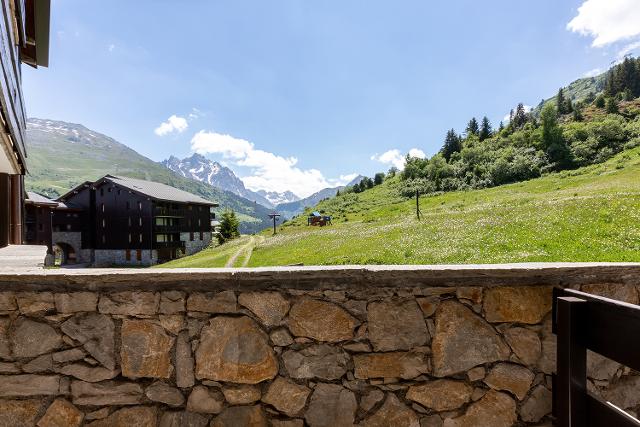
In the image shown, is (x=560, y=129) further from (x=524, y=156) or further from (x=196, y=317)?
(x=196, y=317)

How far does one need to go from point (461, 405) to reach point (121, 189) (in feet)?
202

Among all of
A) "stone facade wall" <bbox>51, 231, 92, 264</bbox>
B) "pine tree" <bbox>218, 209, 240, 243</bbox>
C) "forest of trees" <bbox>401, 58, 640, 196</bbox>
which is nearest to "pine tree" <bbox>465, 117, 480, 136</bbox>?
"forest of trees" <bbox>401, 58, 640, 196</bbox>

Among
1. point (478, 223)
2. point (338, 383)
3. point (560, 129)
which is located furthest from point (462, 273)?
point (560, 129)

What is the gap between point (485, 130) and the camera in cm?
11775

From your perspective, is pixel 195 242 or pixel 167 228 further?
pixel 195 242

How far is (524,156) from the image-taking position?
75500mm

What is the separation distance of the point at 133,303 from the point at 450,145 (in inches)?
5039

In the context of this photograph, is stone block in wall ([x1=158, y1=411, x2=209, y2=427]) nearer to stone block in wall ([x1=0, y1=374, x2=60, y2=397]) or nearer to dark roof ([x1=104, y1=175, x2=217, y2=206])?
stone block in wall ([x1=0, y1=374, x2=60, y2=397])

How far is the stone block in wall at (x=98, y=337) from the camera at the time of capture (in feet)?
9.10

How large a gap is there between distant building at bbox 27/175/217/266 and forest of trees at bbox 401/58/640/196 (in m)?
60.0

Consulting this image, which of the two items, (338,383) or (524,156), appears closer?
(338,383)

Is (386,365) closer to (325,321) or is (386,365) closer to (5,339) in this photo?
(325,321)

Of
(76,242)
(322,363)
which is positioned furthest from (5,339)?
(76,242)

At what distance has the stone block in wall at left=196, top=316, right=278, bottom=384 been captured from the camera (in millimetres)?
2768
